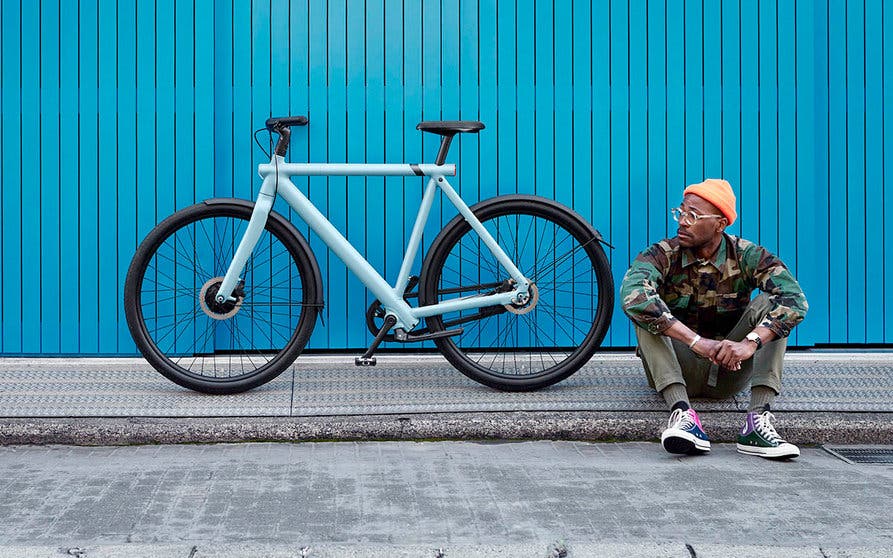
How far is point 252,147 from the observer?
5984 mm

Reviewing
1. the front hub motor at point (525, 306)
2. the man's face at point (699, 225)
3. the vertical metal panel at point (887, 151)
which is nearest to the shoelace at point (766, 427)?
the man's face at point (699, 225)

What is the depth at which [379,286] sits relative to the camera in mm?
5270

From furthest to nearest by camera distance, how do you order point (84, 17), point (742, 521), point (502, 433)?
point (84, 17) < point (502, 433) < point (742, 521)

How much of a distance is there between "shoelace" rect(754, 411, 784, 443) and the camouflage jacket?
517 millimetres

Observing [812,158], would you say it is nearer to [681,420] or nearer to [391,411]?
[681,420]

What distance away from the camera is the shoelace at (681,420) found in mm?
4523

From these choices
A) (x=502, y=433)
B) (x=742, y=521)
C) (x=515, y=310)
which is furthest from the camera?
(x=515, y=310)

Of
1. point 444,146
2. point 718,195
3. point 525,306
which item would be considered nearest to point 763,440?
point 718,195

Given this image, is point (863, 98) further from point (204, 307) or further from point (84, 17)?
point (84, 17)

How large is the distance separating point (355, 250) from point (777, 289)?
2.06 metres

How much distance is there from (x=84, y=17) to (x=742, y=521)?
4.51 metres

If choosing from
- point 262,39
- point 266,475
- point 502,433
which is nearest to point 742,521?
point 502,433

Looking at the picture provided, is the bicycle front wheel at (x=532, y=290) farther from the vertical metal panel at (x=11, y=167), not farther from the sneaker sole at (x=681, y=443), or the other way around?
the vertical metal panel at (x=11, y=167)

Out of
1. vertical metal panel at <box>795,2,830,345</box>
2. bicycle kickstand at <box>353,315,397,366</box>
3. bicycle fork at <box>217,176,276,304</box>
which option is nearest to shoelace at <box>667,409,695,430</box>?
bicycle kickstand at <box>353,315,397,366</box>
